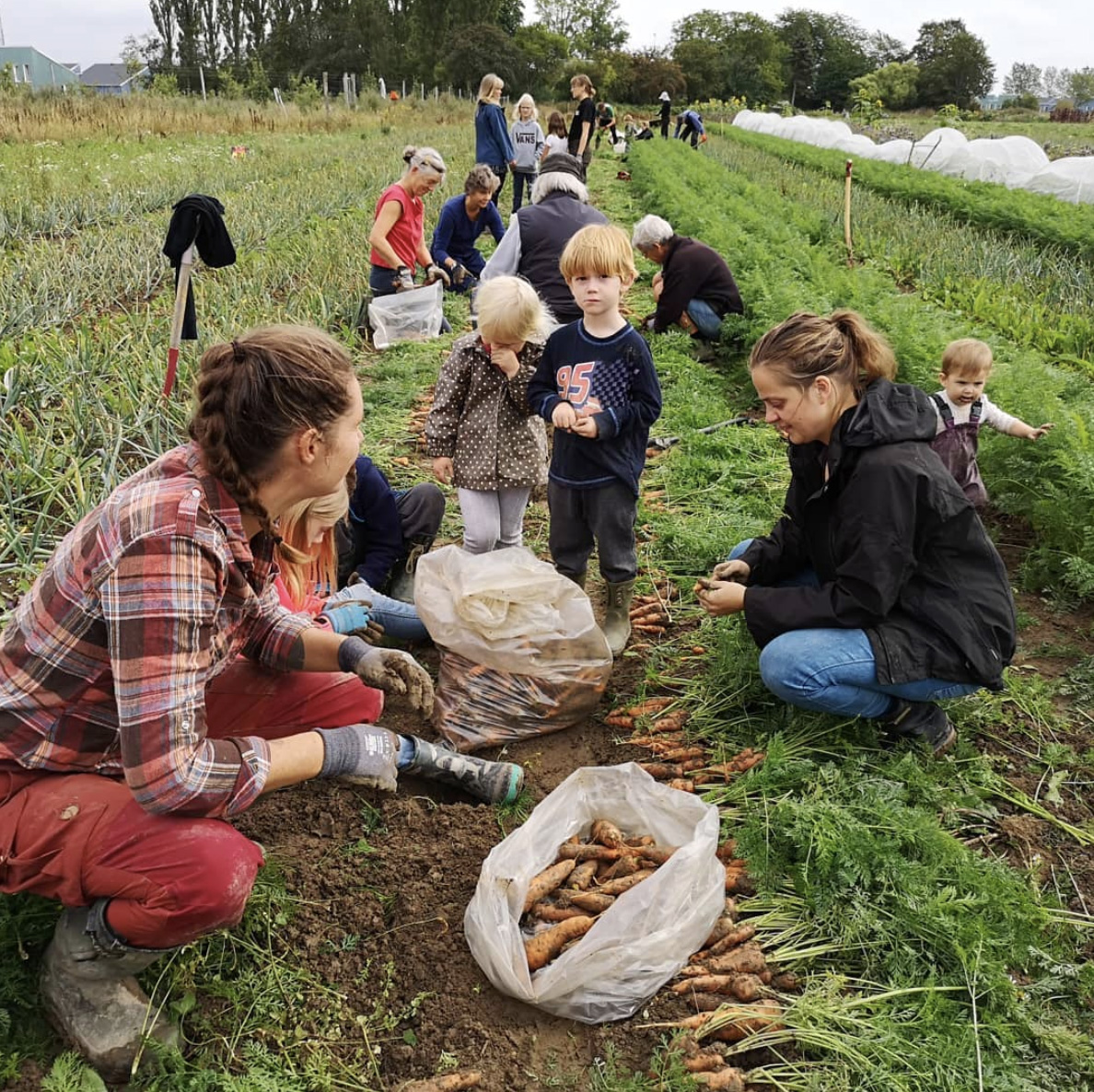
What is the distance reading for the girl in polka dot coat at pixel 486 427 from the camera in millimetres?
3197

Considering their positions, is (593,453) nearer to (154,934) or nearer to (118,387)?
(154,934)

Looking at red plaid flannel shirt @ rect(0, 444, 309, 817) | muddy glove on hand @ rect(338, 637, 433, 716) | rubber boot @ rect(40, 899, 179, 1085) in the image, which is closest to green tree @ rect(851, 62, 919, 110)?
muddy glove on hand @ rect(338, 637, 433, 716)

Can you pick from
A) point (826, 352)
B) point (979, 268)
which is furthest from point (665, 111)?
point (826, 352)

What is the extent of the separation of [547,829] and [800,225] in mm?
10406

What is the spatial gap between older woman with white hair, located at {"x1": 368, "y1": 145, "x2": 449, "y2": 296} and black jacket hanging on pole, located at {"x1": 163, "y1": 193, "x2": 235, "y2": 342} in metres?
3.10

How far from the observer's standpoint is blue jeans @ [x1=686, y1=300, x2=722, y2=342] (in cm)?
671

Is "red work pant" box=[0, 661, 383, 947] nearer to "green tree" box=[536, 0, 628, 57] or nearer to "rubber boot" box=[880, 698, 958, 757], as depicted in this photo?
"rubber boot" box=[880, 698, 958, 757]

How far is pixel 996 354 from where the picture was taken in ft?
16.5

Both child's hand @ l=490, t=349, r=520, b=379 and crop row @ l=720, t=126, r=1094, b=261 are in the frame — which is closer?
child's hand @ l=490, t=349, r=520, b=379

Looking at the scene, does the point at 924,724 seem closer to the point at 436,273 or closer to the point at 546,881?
the point at 546,881

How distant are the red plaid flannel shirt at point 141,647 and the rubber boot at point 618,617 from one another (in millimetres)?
1693

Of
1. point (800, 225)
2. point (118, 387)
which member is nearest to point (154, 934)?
point (118, 387)

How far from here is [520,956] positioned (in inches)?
73.5

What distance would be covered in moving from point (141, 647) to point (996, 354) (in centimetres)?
507
